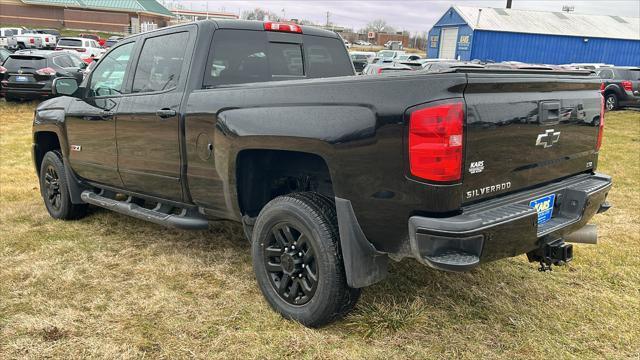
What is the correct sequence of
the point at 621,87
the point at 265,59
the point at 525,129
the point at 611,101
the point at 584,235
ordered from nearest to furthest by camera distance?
the point at 525,129
the point at 584,235
the point at 265,59
the point at 621,87
the point at 611,101

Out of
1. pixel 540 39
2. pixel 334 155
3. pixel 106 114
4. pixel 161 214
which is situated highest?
pixel 540 39

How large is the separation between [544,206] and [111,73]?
12.1ft

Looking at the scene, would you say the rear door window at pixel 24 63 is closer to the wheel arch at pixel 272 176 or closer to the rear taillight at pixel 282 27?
the rear taillight at pixel 282 27

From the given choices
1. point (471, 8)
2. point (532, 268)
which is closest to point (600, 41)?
point (471, 8)

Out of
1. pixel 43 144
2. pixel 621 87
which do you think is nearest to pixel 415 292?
pixel 43 144

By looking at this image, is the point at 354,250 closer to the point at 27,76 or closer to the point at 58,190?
the point at 58,190

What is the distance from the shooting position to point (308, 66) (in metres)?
4.38

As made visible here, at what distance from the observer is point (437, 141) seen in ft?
7.90

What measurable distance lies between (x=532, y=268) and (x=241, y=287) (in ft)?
7.50

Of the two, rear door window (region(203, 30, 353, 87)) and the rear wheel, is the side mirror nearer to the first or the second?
rear door window (region(203, 30, 353, 87))

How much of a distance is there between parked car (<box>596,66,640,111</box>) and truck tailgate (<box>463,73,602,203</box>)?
50.3 feet

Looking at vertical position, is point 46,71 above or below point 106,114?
below

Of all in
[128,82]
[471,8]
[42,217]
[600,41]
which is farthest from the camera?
[471,8]

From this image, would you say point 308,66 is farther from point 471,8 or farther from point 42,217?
point 471,8
